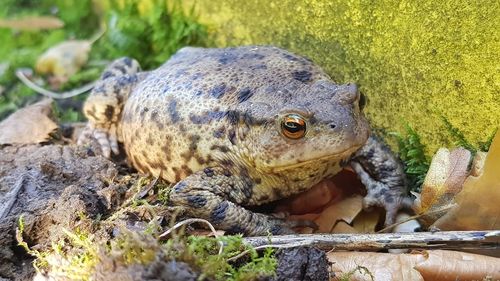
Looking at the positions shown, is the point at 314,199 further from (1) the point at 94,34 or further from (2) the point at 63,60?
(1) the point at 94,34

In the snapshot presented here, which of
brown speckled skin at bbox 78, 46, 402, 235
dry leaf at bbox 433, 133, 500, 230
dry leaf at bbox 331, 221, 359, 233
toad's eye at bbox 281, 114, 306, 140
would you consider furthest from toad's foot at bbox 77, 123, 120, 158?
dry leaf at bbox 433, 133, 500, 230

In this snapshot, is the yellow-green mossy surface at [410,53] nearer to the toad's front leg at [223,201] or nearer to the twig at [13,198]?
the toad's front leg at [223,201]

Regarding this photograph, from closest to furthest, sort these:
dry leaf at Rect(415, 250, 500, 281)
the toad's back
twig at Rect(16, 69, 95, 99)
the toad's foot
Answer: dry leaf at Rect(415, 250, 500, 281) → the toad's back → the toad's foot → twig at Rect(16, 69, 95, 99)

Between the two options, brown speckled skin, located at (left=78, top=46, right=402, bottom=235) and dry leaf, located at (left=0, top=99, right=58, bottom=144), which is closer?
brown speckled skin, located at (left=78, top=46, right=402, bottom=235)

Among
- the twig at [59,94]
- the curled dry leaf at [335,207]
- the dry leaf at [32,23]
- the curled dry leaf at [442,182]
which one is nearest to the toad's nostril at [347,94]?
the curled dry leaf at [442,182]

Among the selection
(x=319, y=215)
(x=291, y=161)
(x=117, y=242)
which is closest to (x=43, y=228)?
(x=117, y=242)

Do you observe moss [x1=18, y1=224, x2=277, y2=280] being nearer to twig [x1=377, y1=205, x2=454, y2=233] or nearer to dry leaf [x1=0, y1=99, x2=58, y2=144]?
twig [x1=377, y1=205, x2=454, y2=233]
